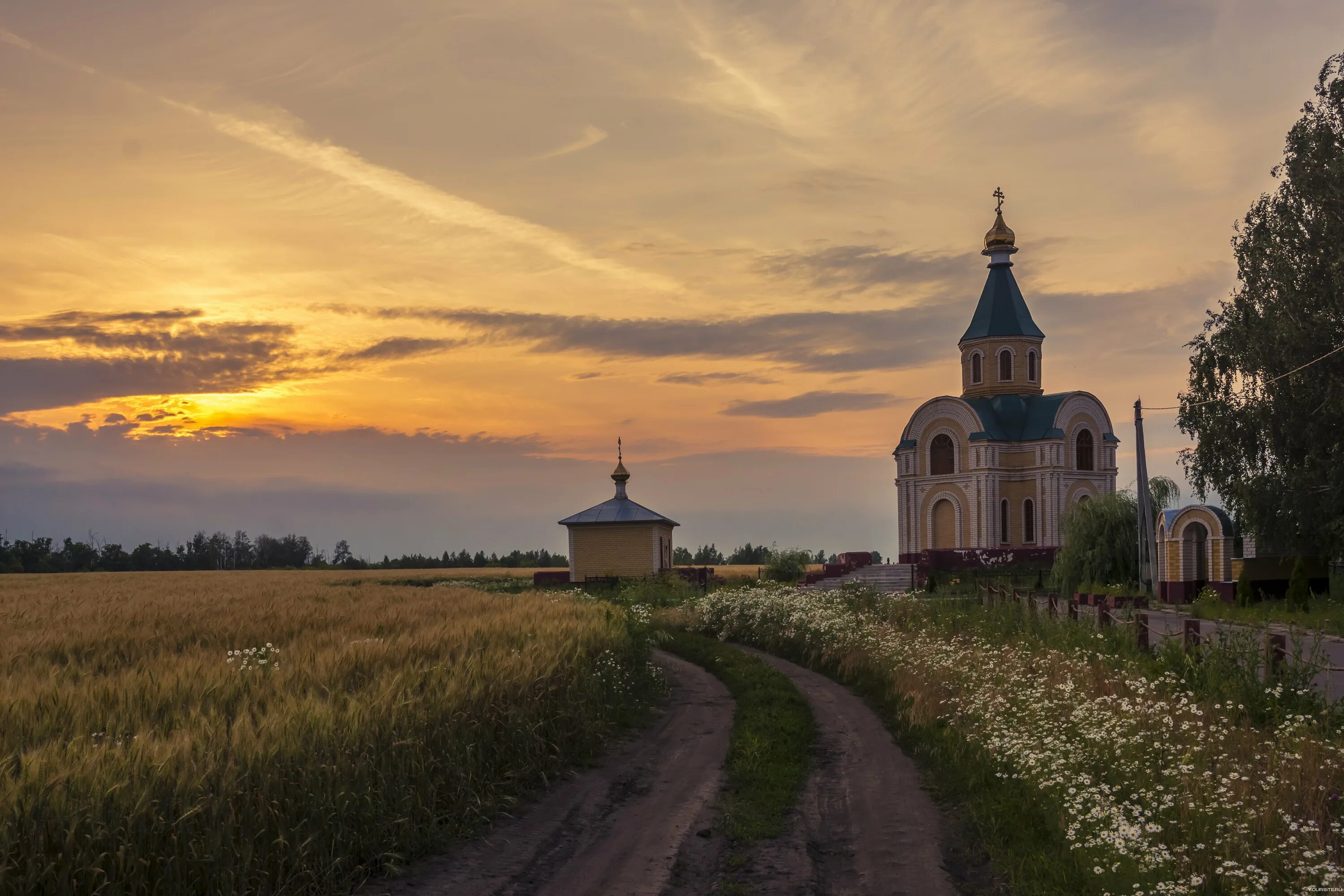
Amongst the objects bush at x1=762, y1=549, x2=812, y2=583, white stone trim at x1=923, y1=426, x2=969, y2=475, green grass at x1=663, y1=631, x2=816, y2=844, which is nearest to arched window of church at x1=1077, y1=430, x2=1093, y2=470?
white stone trim at x1=923, y1=426, x2=969, y2=475

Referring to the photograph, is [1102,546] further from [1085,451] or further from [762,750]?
[762,750]

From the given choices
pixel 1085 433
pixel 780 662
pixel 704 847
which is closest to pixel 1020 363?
pixel 1085 433

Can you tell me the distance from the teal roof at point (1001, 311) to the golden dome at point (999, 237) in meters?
0.87

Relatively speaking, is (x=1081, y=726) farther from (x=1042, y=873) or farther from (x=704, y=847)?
(x=704, y=847)

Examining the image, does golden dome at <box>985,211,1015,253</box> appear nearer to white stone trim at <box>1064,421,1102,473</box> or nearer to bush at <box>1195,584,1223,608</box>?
white stone trim at <box>1064,421,1102,473</box>

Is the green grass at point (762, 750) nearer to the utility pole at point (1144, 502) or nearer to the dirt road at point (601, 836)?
the dirt road at point (601, 836)

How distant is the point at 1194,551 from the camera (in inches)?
1325

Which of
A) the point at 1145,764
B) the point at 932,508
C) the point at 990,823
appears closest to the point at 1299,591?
the point at 1145,764

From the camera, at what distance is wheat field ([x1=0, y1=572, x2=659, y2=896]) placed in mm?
6941

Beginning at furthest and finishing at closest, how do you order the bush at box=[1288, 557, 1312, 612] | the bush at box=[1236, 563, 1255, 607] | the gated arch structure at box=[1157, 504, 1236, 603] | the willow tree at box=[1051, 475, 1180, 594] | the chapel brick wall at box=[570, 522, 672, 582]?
the chapel brick wall at box=[570, 522, 672, 582] < the willow tree at box=[1051, 475, 1180, 594] < the gated arch structure at box=[1157, 504, 1236, 603] < the bush at box=[1236, 563, 1255, 607] < the bush at box=[1288, 557, 1312, 612]

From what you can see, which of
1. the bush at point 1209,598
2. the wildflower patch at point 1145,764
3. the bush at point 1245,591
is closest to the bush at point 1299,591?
the bush at point 1245,591

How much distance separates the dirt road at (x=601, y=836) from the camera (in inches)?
339

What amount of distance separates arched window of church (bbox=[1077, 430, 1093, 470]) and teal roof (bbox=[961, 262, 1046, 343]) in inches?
224

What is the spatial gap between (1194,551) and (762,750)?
25561mm
